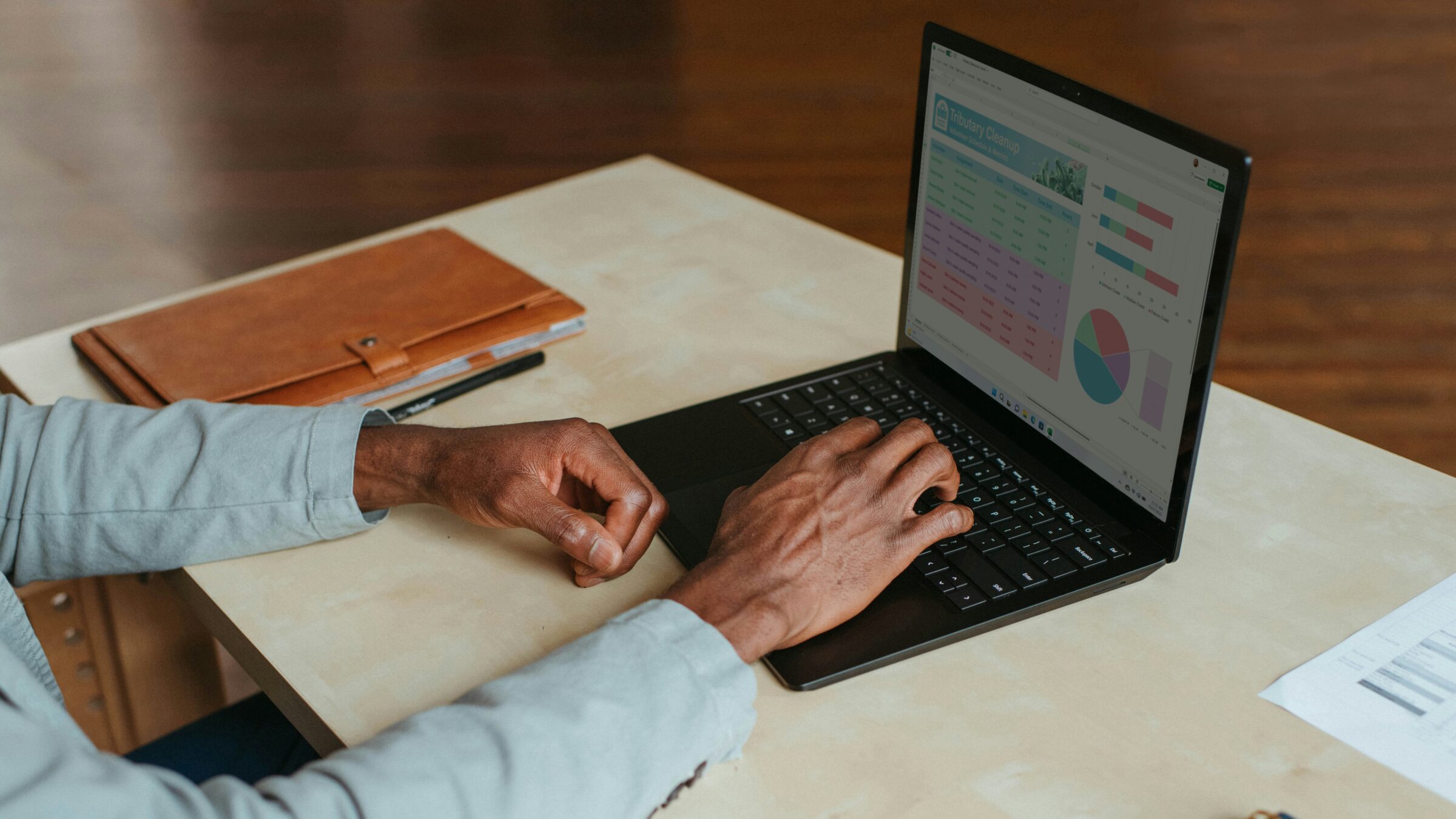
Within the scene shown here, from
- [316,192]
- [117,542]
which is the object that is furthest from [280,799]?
[316,192]

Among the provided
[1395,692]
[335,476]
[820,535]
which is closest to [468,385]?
[335,476]

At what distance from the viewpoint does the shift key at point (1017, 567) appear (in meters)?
0.87

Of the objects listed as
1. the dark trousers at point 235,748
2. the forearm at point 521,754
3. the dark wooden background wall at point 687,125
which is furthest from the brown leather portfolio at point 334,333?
the dark wooden background wall at point 687,125

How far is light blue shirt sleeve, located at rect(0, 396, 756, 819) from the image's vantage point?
26.3 inches

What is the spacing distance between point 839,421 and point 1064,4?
4.65 metres

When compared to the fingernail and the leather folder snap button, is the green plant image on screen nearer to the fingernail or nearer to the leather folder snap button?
the fingernail

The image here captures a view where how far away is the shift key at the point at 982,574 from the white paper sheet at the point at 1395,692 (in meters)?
0.18

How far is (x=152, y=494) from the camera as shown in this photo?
99cm

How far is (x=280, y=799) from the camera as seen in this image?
26.8 inches

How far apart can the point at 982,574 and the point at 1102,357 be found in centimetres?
19

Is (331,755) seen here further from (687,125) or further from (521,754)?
(687,125)

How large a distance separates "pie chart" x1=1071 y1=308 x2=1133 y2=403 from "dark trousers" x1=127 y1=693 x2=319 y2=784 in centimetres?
76

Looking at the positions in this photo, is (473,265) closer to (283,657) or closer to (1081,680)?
(283,657)

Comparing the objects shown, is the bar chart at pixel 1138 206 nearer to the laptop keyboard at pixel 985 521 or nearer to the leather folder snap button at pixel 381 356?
the laptop keyboard at pixel 985 521
